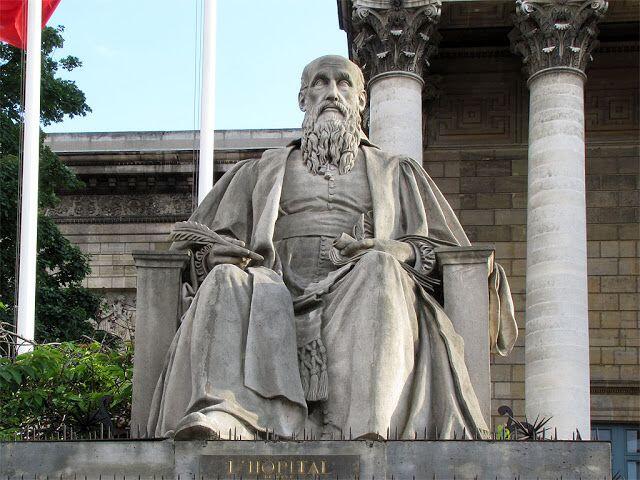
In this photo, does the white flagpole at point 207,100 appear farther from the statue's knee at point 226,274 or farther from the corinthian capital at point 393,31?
the statue's knee at point 226,274

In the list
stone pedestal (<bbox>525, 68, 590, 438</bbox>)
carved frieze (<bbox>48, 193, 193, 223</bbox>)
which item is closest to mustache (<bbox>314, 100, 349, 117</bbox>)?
stone pedestal (<bbox>525, 68, 590, 438</bbox>)

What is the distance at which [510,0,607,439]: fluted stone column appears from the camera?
25.6 m

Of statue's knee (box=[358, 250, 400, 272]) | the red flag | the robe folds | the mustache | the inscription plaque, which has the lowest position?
the inscription plaque

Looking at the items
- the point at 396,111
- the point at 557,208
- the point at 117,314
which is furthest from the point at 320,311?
the point at 117,314

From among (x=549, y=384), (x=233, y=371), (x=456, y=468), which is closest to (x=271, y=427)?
(x=233, y=371)

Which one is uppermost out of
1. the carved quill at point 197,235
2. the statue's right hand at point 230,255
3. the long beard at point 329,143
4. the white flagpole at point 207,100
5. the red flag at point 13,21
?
the red flag at point 13,21

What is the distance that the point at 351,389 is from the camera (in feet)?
34.5

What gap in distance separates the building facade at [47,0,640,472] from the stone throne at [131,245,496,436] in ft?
47.0

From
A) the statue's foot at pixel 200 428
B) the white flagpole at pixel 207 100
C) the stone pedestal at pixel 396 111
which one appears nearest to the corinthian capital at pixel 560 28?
the stone pedestal at pixel 396 111

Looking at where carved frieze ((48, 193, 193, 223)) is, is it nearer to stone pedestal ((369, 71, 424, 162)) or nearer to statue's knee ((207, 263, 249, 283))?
stone pedestal ((369, 71, 424, 162))

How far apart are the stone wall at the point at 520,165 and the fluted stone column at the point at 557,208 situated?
9.25 feet

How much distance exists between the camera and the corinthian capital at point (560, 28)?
1060 inches

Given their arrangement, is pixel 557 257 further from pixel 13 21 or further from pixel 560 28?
pixel 13 21

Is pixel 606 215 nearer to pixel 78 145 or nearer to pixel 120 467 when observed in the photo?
pixel 78 145
